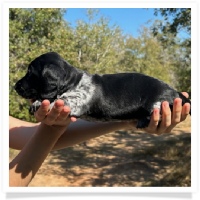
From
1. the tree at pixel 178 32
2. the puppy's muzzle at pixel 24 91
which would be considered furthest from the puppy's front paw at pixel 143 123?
the tree at pixel 178 32

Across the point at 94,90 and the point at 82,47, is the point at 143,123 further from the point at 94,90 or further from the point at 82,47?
the point at 82,47

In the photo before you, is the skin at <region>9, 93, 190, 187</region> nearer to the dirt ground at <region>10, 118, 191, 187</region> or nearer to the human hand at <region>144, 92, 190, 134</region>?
the human hand at <region>144, 92, 190, 134</region>

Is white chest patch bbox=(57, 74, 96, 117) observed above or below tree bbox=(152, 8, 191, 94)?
below

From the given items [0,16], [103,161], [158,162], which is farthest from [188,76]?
[0,16]

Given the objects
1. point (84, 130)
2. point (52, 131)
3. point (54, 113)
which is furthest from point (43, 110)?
point (84, 130)

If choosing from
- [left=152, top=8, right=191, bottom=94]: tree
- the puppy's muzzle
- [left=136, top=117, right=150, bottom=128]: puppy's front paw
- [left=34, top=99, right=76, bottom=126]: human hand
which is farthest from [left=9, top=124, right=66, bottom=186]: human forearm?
[left=152, top=8, right=191, bottom=94]: tree
